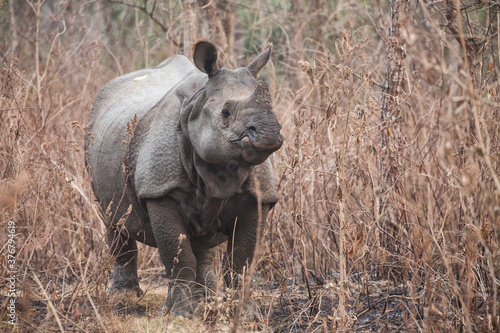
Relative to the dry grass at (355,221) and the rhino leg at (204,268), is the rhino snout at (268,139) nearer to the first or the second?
the dry grass at (355,221)

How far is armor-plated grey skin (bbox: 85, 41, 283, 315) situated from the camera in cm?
362

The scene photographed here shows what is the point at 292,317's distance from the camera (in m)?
4.30

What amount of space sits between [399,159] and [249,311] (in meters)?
1.47

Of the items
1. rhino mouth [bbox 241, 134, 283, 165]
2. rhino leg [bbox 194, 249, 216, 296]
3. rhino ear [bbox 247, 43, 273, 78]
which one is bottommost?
rhino leg [bbox 194, 249, 216, 296]

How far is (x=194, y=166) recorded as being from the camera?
13.3 feet

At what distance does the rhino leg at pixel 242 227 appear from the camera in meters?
4.20

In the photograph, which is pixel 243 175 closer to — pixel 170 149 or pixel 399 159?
pixel 170 149

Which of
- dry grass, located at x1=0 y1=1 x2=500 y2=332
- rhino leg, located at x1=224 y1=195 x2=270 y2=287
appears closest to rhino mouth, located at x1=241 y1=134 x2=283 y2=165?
dry grass, located at x1=0 y1=1 x2=500 y2=332

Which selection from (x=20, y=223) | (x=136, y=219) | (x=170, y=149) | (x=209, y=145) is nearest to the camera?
(x=209, y=145)

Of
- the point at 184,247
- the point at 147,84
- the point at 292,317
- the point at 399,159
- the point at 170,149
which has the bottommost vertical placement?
the point at 292,317

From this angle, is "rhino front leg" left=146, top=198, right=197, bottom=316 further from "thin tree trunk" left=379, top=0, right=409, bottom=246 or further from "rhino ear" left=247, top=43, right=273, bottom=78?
"thin tree trunk" left=379, top=0, right=409, bottom=246

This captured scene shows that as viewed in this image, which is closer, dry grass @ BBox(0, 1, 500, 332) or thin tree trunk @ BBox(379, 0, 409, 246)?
dry grass @ BBox(0, 1, 500, 332)

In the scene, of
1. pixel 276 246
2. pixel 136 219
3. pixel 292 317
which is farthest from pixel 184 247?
pixel 276 246

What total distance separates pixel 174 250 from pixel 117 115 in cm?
125
